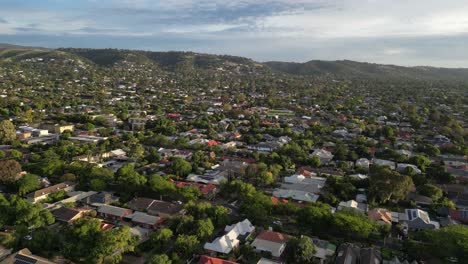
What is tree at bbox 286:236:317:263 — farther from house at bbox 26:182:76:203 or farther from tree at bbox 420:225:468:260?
house at bbox 26:182:76:203

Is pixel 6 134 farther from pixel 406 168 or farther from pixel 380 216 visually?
pixel 406 168

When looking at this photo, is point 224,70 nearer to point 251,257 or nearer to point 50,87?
point 50,87

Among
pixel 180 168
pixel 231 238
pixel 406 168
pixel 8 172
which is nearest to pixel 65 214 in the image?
pixel 8 172

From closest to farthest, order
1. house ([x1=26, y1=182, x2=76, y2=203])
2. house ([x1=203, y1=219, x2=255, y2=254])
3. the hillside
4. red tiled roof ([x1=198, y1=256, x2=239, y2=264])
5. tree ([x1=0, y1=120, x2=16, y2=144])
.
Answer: red tiled roof ([x1=198, y1=256, x2=239, y2=264]) → house ([x1=203, y1=219, x2=255, y2=254]) → house ([x1=26, y1=182, x2=76, y2=203]) → tree ([x1=0, y1=120, x2=16, y2=144]) → the hillside

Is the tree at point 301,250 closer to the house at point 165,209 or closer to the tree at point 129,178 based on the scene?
the house at point 165,209

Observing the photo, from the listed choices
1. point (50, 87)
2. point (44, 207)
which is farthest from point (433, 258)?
point (50, 87)

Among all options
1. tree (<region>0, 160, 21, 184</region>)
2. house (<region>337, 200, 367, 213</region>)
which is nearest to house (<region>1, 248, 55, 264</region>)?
tree (<region>0, 160, 21, 184</region>)
